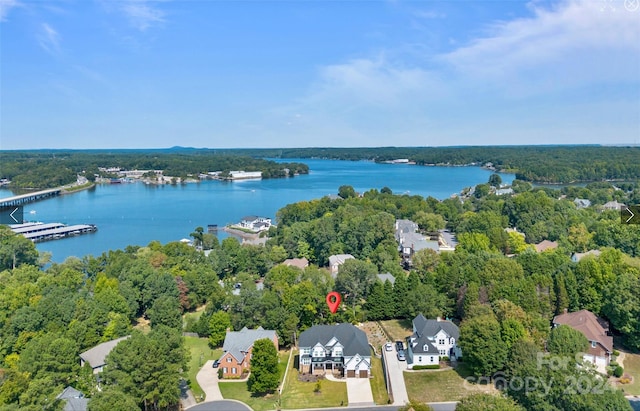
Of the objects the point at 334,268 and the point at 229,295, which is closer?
the point at 229,295

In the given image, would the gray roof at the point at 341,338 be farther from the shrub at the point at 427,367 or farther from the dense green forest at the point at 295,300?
the shrub at the point at 427,367

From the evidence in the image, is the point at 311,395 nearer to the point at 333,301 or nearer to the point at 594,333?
the point at 333,301

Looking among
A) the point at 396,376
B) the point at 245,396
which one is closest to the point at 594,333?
the point at 396,376

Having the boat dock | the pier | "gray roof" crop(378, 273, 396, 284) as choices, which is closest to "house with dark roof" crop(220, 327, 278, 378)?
"gray roof" crop(378, 273, 396, 284)

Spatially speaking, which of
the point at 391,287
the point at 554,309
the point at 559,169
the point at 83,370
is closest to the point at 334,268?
the point at 391,287

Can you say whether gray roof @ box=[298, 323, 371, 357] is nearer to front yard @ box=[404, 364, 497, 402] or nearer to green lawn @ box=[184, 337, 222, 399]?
front yard @ box=[404, 364, 497, 402]

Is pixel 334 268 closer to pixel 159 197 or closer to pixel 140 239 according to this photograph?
pixel 140 239
